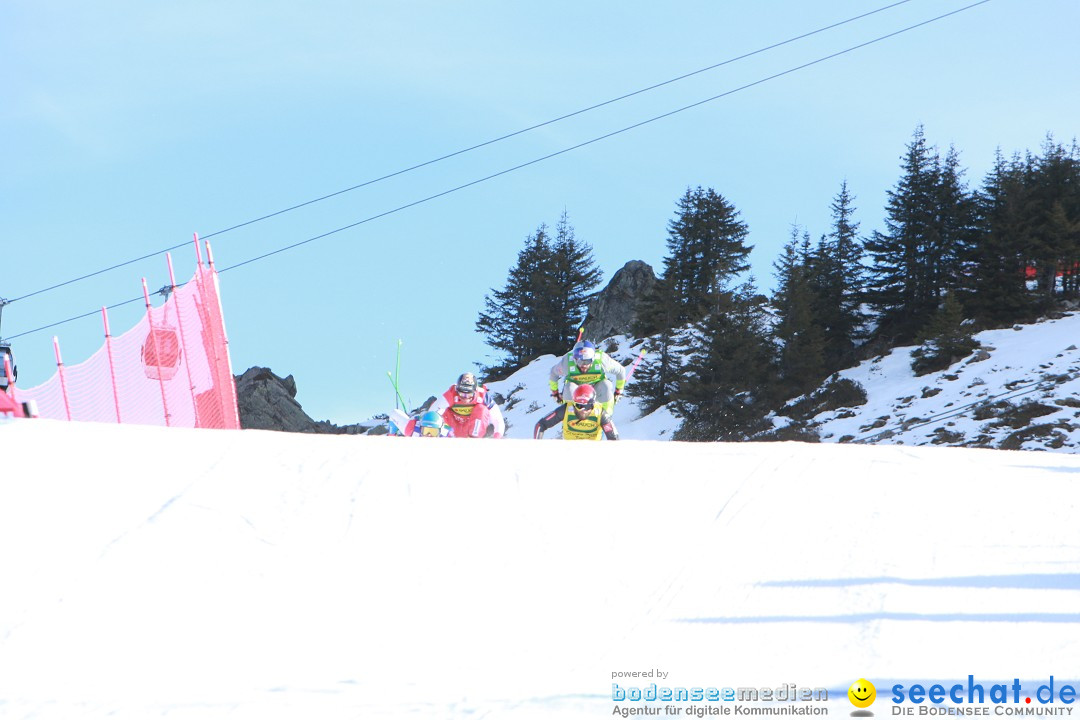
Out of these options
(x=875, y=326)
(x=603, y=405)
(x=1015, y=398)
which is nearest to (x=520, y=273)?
(x=875, y=326)

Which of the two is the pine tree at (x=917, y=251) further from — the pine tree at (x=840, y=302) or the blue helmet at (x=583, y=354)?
the blue helmet at (x=583, y=354)

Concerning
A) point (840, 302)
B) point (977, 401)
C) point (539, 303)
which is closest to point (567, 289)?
point (539, 303)

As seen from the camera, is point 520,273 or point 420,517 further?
point 520,273

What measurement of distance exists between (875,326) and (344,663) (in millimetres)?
39904

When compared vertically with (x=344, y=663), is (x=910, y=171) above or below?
above

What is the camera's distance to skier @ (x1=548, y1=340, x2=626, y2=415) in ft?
49.9

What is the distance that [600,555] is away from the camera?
25.0 ft

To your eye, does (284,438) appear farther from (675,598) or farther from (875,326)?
(875,326)

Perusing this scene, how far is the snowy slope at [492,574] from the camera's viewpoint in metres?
5.72

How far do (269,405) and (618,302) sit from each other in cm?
2242

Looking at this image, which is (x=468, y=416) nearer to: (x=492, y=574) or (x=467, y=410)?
(x=467, y=410)

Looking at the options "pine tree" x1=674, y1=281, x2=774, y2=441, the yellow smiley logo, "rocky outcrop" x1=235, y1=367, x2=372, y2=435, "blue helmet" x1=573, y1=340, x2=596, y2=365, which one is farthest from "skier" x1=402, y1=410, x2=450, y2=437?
"rocky outcrop" x1=235, y1=367, x2=372, y2=435

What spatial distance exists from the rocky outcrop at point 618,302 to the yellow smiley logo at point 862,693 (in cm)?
4635

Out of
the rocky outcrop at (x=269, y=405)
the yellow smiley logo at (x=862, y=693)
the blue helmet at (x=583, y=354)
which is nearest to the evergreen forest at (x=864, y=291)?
the rocky outcrop at (x=269, y=405)
